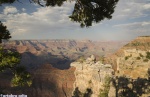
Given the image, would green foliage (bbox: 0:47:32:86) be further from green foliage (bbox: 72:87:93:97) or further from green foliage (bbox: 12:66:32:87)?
green foliage (bbox: 72:87:93:97)

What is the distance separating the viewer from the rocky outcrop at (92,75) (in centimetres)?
4852

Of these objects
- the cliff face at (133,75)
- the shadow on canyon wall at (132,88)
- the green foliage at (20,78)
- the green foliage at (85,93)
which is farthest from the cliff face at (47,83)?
the green foliage at (20,78)

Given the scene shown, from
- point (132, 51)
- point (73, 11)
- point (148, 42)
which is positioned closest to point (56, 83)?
point (148, 42)

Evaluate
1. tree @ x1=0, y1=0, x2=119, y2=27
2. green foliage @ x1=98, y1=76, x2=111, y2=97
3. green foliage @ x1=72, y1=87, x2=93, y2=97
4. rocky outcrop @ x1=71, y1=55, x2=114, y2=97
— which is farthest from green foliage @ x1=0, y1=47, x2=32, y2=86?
green foliage @ x1=72, y1=87, x2=93, y2=97

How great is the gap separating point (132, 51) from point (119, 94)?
2811 cm

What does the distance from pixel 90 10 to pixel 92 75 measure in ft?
136

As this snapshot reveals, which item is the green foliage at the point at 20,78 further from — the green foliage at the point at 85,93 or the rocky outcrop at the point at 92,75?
the green foliage at the point at 85,93

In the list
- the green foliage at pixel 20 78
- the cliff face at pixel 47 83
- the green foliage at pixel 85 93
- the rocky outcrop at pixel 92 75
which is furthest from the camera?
the cliff face at pixel 47 83

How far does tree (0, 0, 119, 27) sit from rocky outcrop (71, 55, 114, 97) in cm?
3336

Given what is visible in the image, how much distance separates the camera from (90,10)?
12.6m

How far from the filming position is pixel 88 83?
5478cm

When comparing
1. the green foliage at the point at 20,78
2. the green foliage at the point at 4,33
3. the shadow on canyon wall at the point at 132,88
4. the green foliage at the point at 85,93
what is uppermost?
the green foliage at the point at 4,33

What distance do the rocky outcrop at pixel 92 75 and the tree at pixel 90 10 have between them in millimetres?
33360

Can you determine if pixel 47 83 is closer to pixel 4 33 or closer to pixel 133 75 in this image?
pixel 133 75
